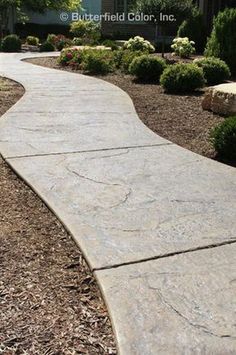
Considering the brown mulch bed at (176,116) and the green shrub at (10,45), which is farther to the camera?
the green shrub at (10,45)

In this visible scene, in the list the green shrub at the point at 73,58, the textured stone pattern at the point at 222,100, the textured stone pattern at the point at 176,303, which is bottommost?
the green shrub at the point at 73,58

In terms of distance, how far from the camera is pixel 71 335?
2.42m

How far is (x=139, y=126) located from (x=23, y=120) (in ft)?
5.22

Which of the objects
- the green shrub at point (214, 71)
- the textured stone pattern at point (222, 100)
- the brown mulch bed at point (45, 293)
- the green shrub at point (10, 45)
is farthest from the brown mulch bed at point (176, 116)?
the green shrub at point (10, 45)

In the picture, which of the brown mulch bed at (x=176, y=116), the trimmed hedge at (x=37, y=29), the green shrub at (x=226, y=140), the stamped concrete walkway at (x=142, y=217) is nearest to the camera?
the stamped concrete walkway at (x=142, y=217)

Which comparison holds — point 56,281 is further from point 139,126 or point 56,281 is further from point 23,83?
point 23,83

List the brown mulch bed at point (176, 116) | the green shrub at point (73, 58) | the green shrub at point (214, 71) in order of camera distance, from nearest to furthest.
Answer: the brown mulch bed at point (176, 116) < the green shrub at point (214, 71) < the green shrub at point (73, 58)

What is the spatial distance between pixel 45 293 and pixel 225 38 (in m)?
10.7

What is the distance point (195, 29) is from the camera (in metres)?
17.7

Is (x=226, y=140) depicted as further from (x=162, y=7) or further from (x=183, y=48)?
(x=162, y=7)

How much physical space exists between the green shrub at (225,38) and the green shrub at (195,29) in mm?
5396

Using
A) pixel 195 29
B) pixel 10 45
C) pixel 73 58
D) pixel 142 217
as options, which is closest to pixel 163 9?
pixel 195 29

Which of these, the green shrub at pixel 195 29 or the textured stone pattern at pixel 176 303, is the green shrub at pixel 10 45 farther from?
the textured stone pattern at pixel 176 303

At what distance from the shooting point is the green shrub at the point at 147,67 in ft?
35.9
